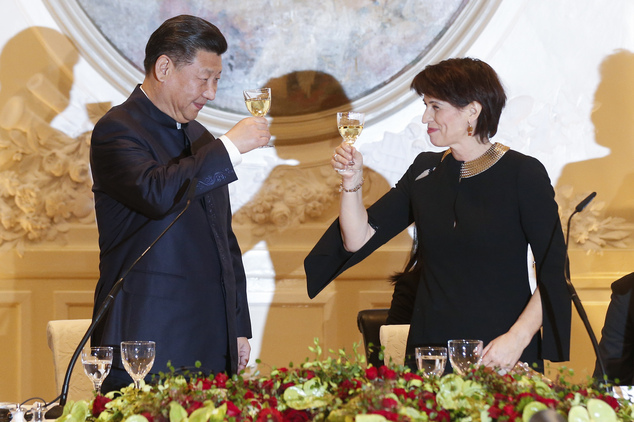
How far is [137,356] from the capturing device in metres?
1.84

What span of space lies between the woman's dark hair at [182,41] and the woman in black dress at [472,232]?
61 cm

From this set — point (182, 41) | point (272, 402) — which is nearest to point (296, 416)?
point (272, 402)

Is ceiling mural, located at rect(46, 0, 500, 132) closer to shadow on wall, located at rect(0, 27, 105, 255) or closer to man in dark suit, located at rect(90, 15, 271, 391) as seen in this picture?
shadow on wall, located at rect(0, 27, 105, 255)

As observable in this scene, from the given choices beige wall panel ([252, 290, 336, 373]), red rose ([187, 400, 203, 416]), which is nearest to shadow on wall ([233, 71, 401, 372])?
beige wall panel ([252, 290, 336, 373])

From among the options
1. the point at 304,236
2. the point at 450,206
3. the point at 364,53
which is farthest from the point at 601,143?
the point at 450,206

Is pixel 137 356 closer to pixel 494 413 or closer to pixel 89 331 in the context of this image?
pixel 89 331

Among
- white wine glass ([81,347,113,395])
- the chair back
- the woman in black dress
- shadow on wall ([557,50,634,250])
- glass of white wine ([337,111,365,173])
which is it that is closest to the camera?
white wine glass ([81,347,113,395])

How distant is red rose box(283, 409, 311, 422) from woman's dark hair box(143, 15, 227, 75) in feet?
5.27

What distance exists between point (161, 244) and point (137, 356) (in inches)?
25.8

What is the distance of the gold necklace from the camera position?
2502 millimetres

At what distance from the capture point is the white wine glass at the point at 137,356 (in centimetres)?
183

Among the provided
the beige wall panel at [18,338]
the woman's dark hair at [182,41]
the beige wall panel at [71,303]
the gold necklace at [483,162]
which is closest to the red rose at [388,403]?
the gold necklace at [483,162]

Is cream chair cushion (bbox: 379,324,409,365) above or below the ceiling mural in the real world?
below

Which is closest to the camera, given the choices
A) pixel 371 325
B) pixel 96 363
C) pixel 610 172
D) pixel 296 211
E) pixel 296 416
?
pixel 296 416
